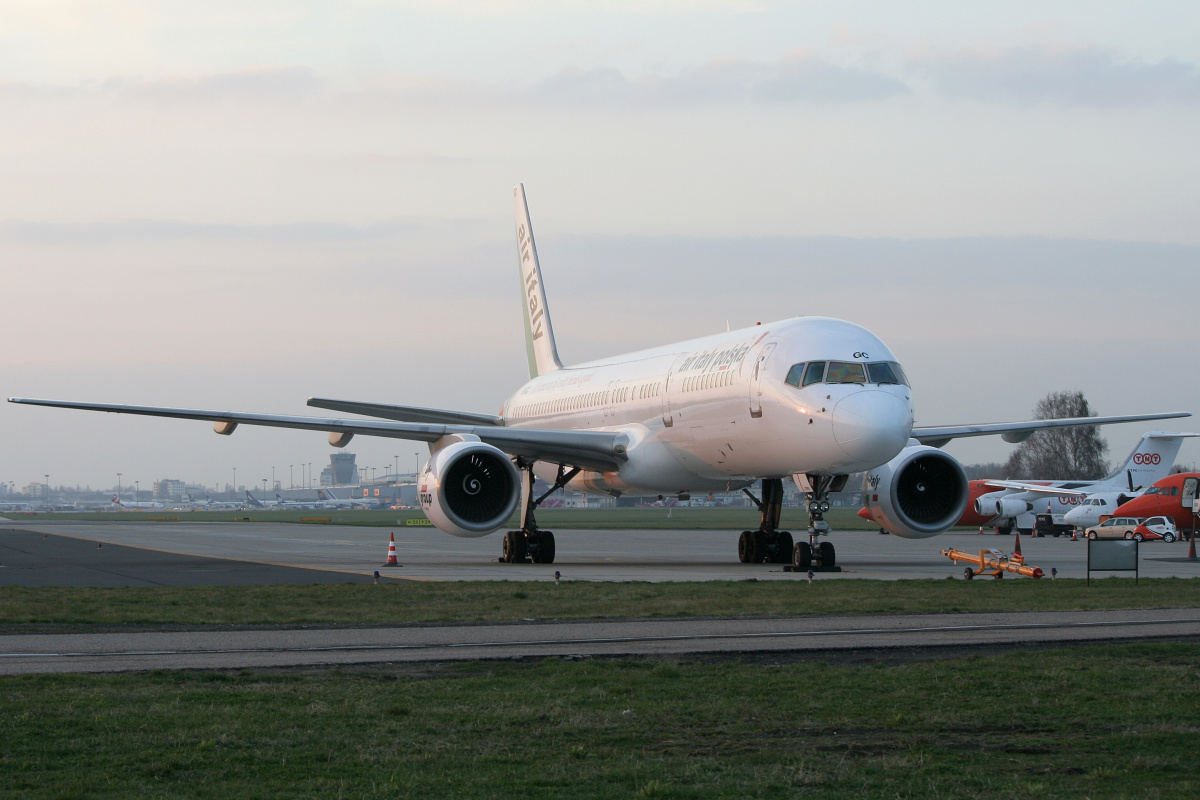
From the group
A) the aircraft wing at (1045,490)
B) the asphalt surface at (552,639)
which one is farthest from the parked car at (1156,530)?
the asphalt surface at (552,639)

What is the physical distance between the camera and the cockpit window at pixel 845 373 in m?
21.8

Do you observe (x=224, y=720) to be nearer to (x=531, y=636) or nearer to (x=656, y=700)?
(x=656, y=700)

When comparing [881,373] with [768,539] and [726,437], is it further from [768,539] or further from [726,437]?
[768,539]

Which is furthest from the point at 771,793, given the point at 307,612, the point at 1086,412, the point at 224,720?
the point at 1086,412

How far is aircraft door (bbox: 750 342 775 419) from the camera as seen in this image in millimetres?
22984

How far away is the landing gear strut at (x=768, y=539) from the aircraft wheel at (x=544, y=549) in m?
3.92

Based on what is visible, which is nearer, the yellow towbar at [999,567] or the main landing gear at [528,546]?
the yellow towbar at [999,567]

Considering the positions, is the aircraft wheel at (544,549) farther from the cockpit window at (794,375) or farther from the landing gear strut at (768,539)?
the cockpit window at (794,375)

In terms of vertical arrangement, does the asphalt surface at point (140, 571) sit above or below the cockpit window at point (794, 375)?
below

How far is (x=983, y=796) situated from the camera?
6.04 m

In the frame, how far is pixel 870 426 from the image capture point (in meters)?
21.0

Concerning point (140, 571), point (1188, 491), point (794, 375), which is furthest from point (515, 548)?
point (1188, 491)

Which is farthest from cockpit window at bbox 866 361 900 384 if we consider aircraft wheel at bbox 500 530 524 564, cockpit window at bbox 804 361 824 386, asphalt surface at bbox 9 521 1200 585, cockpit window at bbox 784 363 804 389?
aircraft wheel at bbox 500 530 524 564

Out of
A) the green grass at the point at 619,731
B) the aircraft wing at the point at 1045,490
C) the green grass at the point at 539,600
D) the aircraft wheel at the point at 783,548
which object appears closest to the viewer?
the green grass at the point at 619,731
